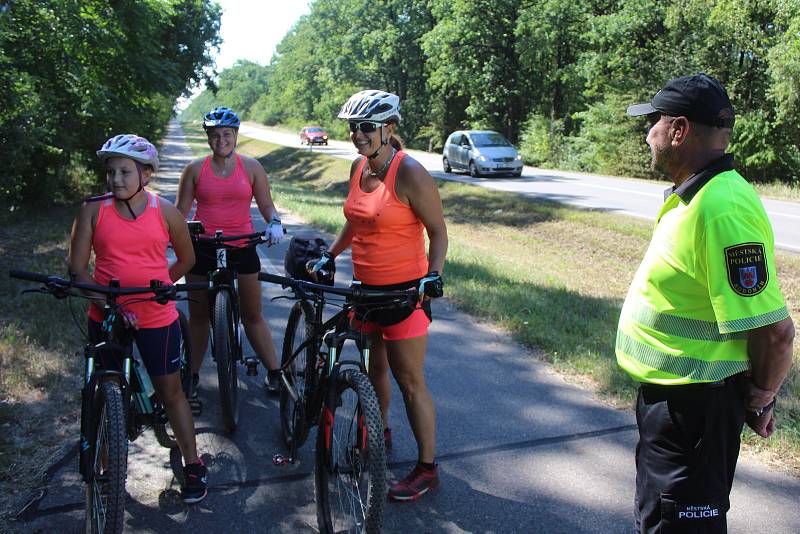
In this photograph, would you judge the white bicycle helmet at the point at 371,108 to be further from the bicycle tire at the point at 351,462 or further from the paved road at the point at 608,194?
the paved road at the point at 608,194

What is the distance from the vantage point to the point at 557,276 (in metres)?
9.59

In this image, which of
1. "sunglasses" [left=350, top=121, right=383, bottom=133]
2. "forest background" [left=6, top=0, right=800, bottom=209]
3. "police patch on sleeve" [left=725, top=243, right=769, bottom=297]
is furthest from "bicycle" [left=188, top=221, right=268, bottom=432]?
"forest background" [left=6, top=0, right=800, bottom=209]

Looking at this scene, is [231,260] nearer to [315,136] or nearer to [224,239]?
[224,239]

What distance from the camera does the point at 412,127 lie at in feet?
180

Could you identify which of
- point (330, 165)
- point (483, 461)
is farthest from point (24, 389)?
point (330, 165)

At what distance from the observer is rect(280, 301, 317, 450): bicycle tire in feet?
12.4

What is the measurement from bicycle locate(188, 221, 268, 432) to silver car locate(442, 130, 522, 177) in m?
20.1

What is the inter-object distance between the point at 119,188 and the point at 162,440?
142cm

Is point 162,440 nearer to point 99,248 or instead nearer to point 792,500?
point 99,248

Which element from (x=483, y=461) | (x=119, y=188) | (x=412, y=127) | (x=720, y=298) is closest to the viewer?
(x=720, y=298)

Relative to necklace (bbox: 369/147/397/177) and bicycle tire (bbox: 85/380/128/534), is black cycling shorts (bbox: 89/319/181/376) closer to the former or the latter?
bicycle tire (bbox: 85/380/128/534)

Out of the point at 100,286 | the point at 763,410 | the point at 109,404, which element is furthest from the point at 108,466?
the point at 763,410

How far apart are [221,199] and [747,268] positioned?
12.1 ft

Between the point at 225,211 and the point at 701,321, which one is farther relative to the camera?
the point at 225,211
